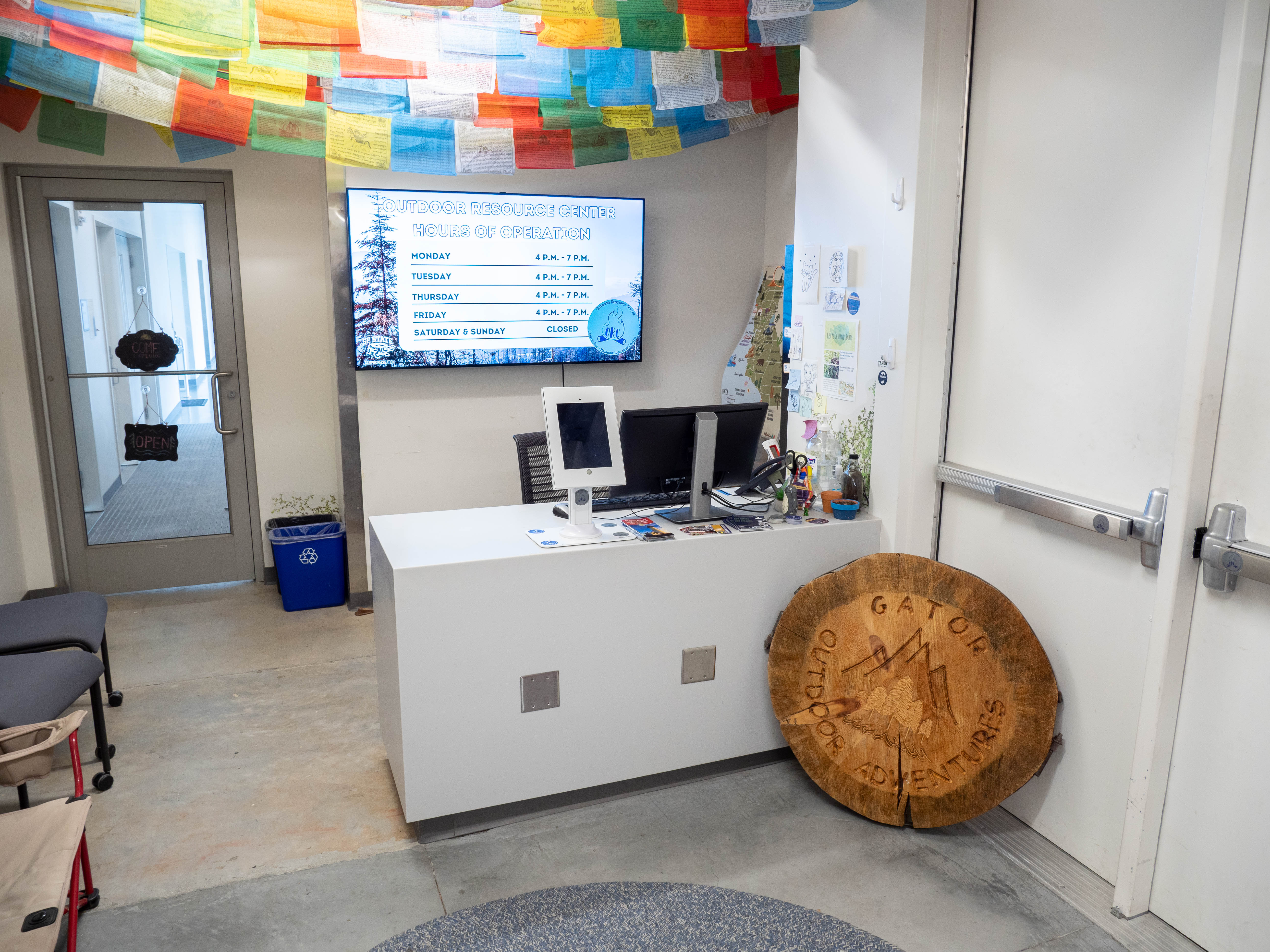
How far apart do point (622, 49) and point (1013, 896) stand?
2.87 metres

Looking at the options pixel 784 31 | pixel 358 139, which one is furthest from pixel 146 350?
pixel 784 31

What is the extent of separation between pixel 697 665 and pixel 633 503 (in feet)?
2.15

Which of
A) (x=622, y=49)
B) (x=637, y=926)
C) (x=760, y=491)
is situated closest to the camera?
(x=637, y=926)

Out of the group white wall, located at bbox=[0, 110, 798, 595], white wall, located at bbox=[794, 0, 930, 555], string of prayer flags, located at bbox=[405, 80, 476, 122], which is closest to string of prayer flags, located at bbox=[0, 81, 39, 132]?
white wall, located at bbox=[0, 110, 798, 595]

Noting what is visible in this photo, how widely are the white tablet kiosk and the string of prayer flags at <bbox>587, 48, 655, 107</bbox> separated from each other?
1.13m

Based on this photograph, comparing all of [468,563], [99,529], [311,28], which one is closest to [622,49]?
[311,28]

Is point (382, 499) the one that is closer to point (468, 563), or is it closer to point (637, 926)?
point (468, 563)

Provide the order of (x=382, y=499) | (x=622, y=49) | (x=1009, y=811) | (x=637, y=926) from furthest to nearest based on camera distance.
Answer: (x=382, y=499) → (x=622, y=49) → (x=1009, y=811) → (x=637, y=926)

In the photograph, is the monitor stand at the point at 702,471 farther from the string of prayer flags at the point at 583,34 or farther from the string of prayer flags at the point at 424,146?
the string of prayer flags at the point at 424,146

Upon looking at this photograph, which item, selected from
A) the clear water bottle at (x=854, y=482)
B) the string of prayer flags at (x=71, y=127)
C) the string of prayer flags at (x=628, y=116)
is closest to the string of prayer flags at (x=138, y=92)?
the string of prayer flags at (x=71, y=127)

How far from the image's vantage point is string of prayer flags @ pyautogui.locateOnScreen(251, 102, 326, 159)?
344 cm

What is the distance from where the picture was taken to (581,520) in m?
2.70

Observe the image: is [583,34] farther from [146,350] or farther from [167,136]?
[146,350]

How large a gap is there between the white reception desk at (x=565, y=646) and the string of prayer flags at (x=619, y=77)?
1510 mm
